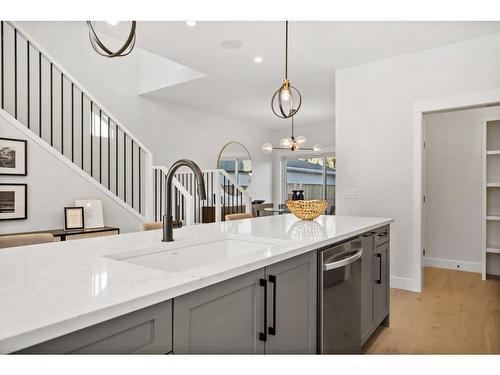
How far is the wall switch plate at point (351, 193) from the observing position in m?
4.16

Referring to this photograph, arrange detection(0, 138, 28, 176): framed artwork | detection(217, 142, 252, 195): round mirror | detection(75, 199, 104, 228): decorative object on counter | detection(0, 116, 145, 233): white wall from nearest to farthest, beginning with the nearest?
detection(0, 138, 28, 176): framed artwork, detection(0, 116, 145, 233): white wall, detection(75, 199, 104, 228): decorative object on counter, detection(217, 142, 252, 195): round mirror

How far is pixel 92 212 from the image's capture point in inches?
154

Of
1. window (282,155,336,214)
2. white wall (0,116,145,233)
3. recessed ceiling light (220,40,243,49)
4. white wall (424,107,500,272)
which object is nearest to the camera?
white wall (0,116,145,233)

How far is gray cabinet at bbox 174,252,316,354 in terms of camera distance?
3.18ft

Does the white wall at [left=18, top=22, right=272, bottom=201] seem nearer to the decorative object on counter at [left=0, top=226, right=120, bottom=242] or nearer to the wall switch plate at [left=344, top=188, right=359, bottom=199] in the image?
the decorative object on counter at [left=0, top=226, right=120, bottom=242]

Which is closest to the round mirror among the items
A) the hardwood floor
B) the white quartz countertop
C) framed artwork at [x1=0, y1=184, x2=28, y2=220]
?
framed artwork at [x1=0, y1=184, x2=28, y2=220]

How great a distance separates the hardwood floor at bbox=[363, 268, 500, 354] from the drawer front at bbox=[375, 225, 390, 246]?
0.69 metres

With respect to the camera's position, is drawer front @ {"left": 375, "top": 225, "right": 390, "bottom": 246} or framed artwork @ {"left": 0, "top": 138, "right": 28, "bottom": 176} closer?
drawer front @ {"left": 375, "top": 225, "right": 390, "bottom": 246}

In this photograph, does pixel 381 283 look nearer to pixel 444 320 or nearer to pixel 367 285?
pixel 367 285

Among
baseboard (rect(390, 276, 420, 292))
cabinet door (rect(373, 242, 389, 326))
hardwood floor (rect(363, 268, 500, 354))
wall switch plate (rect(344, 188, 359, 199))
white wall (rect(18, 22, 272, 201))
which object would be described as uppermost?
white wall (rect(18, 22, 272, 201))

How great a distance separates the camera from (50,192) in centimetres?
362

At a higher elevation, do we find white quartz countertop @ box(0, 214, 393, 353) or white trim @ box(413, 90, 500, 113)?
white trim @ box(413, 90, 500, 113)
